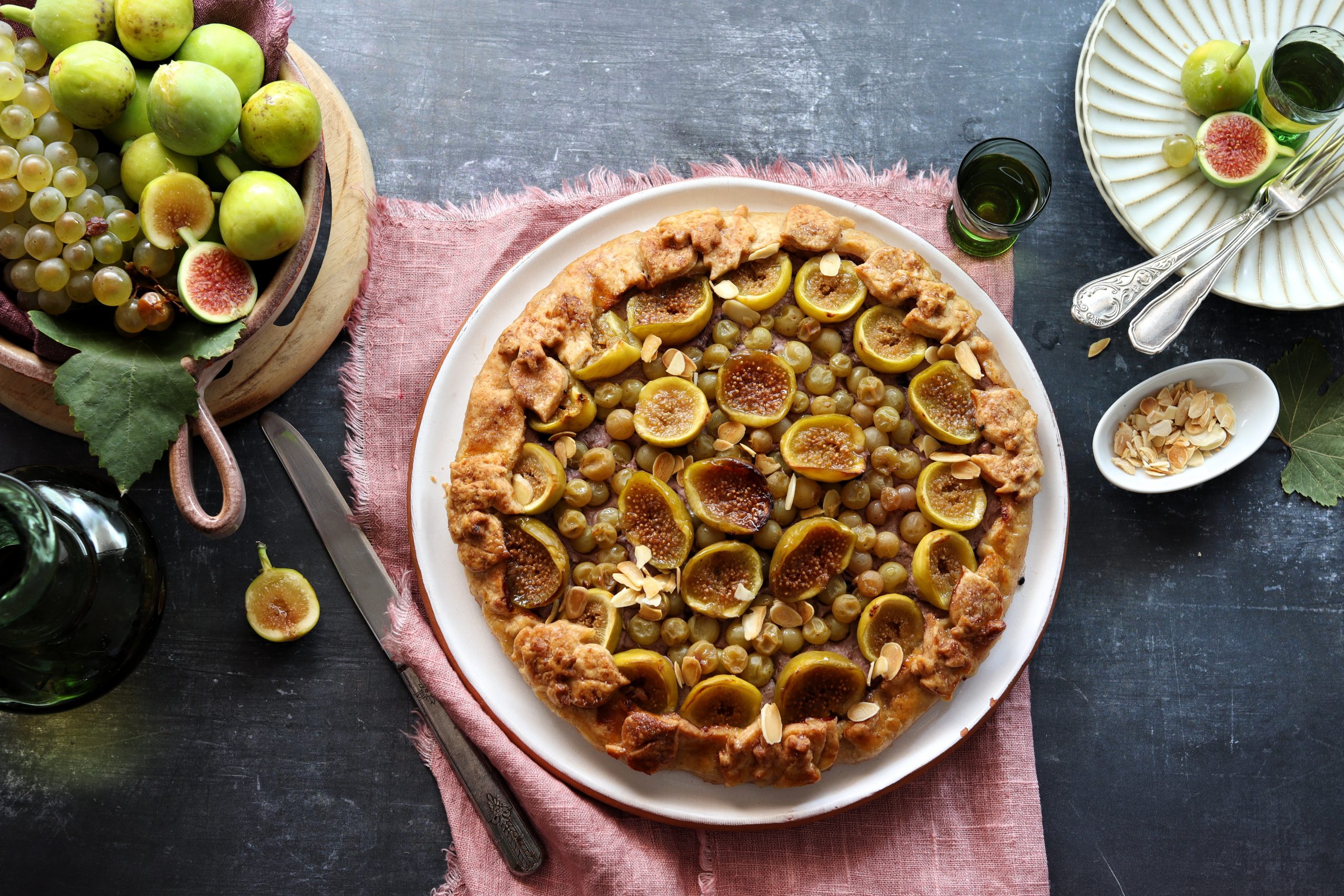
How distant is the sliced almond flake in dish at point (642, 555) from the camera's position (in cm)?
322

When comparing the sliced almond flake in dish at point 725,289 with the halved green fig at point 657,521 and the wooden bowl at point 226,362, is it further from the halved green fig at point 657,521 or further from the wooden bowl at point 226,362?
the wooden bowl at point 226,362

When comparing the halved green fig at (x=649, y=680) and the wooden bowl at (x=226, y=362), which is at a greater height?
the wooden bowl at (x=226, y=362)

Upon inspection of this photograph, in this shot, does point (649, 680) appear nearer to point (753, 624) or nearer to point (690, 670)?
point (690, 670)

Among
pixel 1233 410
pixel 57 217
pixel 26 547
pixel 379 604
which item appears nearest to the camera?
pixel 26 547

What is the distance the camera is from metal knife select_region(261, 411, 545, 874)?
3447mm

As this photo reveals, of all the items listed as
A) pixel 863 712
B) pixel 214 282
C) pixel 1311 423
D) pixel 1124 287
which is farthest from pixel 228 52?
pixel 1311 423

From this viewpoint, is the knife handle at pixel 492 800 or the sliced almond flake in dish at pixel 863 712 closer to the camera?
the sliced almond flake in dish at pixel 863 712

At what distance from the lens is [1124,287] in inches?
143

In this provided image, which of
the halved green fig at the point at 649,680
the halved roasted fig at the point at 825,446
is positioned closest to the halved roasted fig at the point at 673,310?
the halved roasted fig at the point at 825,446

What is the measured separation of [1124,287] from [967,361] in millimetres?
844

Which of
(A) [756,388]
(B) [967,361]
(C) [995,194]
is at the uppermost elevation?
(C) [995,194]

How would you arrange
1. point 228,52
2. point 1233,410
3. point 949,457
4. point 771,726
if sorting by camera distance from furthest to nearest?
point 1233,410 < point 949,457 < point 771,726 < point 228,52

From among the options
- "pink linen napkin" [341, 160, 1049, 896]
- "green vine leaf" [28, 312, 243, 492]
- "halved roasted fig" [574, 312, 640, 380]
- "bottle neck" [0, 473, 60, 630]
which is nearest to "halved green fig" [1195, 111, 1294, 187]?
"pink linen napkin" [341, 160, 1049, 896]

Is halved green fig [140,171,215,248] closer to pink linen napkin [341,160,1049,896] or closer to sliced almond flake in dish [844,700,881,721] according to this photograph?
pink linen napkin [341,160,1049,896]
